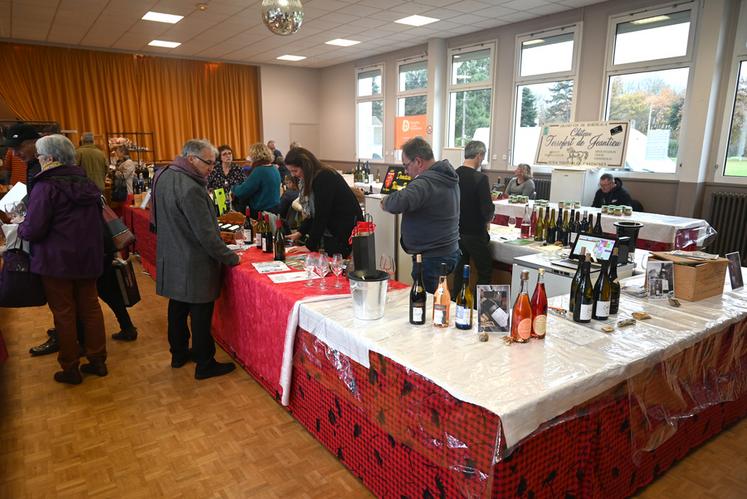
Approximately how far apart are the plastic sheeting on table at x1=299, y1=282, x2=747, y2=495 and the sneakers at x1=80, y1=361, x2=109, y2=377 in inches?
65.2

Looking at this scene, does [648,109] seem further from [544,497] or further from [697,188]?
[544,497]

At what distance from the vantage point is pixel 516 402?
134 centimetres

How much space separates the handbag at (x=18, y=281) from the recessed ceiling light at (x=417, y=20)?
6734 mm

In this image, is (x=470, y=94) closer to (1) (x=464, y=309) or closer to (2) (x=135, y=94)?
(2) (x=135, y=94)

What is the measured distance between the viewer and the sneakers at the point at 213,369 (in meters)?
2.96

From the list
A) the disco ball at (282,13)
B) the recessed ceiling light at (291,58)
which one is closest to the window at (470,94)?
the recessed ceiling light at (291,58)

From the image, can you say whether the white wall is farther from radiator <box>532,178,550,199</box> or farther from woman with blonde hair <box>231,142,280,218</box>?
woman with blonde hair <box>231,142,280,218</box>

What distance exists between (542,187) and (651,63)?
2305mm

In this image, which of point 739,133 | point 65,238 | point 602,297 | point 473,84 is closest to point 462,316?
point 602,297

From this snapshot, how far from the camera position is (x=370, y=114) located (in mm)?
11781

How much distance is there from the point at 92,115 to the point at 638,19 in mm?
10231

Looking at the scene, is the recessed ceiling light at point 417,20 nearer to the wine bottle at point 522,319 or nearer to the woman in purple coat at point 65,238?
the woman in purple coat at point 65,238

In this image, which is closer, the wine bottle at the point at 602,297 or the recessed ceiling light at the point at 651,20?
the wine bottle at the point at 602,297

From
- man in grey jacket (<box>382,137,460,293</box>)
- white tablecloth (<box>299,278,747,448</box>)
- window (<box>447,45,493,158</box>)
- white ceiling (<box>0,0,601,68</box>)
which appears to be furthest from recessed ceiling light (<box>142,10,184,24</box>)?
white tablecloth (<box>299,278,747,448</box>)
